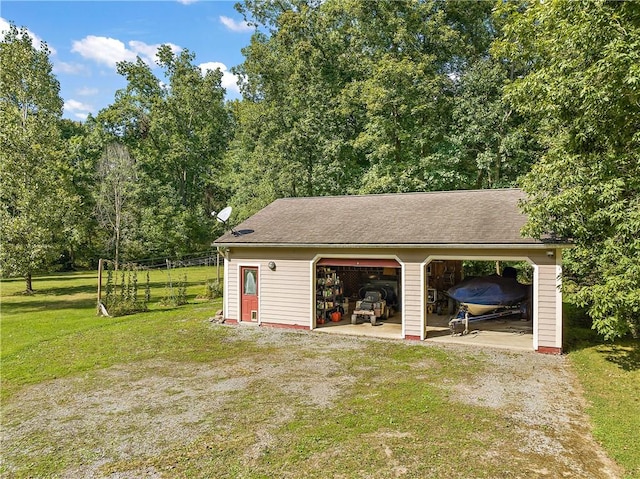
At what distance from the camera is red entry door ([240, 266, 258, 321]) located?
13.5m

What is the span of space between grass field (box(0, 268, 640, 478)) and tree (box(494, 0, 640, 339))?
7.03ft

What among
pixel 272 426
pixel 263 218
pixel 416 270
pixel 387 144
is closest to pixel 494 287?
pixel 416 270

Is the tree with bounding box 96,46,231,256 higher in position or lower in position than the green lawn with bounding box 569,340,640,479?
higher

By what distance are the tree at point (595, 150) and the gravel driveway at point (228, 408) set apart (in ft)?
7.01

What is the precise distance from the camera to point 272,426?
6156mm

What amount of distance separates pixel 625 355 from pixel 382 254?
20.1ft

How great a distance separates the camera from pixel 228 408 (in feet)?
22.5

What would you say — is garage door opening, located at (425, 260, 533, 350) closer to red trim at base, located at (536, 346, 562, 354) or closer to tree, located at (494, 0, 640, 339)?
red trim at base, located at (536, 346, 562, 354)

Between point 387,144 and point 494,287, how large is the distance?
12.2 metres

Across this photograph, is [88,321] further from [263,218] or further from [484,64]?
[484,64]

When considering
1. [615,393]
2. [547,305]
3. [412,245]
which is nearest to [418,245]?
[412,245]

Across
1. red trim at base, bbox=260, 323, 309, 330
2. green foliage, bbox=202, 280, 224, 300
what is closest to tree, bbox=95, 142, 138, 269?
green foliage, bbox=202, 280, 224, 300

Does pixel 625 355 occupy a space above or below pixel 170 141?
below

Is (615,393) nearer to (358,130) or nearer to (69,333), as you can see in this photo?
(69,333)
